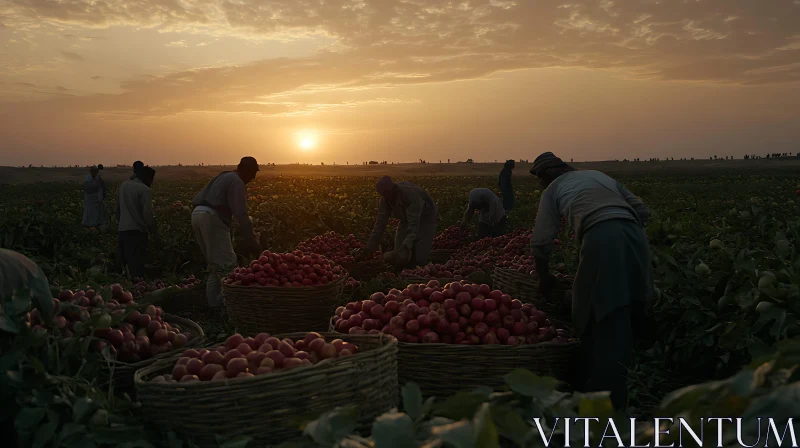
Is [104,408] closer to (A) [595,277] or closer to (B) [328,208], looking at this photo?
(A) [595,277]

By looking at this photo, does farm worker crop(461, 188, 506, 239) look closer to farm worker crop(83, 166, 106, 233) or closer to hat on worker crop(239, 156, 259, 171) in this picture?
hat on worker crop(239, 156, 259, 171)

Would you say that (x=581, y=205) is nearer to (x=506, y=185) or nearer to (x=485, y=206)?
(x=485, y=206)

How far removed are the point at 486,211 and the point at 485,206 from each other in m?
0.16

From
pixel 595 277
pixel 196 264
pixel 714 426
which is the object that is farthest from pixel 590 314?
pixel 196 264

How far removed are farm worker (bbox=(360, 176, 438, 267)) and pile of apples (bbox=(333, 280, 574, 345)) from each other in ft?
11.6

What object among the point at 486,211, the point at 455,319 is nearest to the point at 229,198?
the point at 455,319

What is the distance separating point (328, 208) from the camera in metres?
14.7

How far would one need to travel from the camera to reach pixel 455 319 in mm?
4109

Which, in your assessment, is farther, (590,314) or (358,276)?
(358,276)

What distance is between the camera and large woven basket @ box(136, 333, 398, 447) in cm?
252

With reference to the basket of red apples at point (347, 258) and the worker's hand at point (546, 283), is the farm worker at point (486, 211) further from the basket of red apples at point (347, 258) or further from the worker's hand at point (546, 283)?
the worker's hand at point (546, 283)

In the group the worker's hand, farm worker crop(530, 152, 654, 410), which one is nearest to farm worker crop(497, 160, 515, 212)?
the worker's hand

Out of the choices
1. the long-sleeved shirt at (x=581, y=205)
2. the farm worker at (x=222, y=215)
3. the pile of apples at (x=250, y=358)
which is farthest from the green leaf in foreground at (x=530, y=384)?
the farm worker at (x=222, y=215)

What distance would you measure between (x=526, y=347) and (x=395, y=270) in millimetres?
5526
